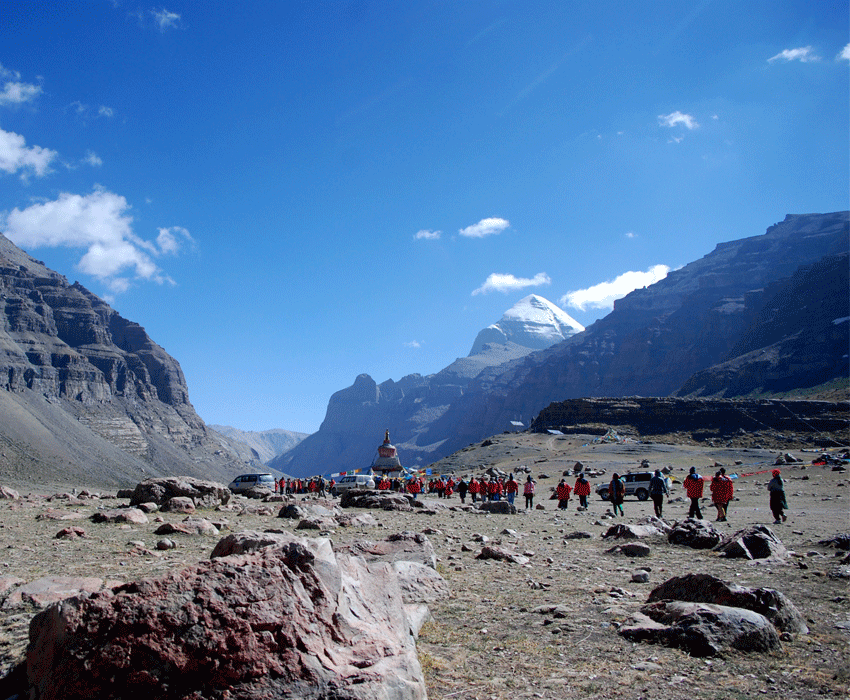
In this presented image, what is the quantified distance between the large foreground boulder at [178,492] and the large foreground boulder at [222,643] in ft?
52.8

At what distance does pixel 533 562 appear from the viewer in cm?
985

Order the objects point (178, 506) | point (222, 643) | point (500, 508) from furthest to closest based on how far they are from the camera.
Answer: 1. point (500, 508)
2. point (178, 506)
3. point (222, 643)

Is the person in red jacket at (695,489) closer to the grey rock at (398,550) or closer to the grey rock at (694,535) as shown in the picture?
the grey rock at (694,535)

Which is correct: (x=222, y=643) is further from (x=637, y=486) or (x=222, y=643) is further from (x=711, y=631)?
(x=637, y=486)

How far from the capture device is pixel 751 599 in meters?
5.66

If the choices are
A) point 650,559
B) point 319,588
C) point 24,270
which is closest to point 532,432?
point 650,559

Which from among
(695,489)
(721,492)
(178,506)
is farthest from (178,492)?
(721,492)

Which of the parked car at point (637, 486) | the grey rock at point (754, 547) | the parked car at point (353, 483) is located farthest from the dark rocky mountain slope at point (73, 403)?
the grey rock at point (754, 547)

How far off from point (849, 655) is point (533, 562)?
A: 5.24m

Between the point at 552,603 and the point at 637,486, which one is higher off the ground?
the point at 552,603

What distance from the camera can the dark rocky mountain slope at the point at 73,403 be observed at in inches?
4144

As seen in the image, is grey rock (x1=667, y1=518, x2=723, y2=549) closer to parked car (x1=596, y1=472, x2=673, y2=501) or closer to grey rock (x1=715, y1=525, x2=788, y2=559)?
grey rock (x1=715, y1=525, x2=788, y2=559)

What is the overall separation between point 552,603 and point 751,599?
7.38ft

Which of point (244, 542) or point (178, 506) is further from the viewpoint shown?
point (178, 506)
